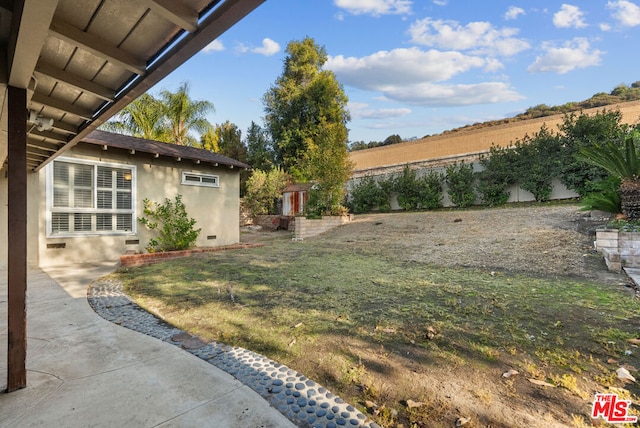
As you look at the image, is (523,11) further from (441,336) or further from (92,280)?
(92,280)

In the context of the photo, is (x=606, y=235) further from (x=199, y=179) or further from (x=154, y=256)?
(x=199, y=179)

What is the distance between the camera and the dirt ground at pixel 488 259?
1.81 meters

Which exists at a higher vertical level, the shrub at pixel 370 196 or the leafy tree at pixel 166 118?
the leafy tree at pixel 166 118

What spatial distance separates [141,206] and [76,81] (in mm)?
6705

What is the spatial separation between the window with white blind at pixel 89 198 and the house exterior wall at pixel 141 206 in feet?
0.41

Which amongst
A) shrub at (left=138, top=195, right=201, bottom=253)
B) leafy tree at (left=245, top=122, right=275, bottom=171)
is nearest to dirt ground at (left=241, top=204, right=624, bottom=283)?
shrub at (left=138, top=195, right=201, bottom=253)

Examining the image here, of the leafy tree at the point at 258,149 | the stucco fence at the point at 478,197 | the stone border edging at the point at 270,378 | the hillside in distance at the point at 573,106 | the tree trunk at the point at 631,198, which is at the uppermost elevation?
the hillside in distance at the point at 573,106

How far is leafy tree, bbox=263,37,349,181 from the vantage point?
2258 cm

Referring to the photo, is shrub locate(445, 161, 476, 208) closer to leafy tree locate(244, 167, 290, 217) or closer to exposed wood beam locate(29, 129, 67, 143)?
leafy tree locate(244, 167, 290, 217)

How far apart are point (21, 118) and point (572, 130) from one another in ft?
50.1

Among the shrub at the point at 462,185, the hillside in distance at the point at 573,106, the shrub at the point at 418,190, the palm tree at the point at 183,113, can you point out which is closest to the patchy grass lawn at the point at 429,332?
the shrub at the point at 462,185

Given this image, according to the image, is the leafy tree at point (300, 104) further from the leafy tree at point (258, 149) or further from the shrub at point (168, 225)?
the shrub at point (168, 225)

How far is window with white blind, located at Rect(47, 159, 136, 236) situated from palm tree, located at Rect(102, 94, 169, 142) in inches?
439

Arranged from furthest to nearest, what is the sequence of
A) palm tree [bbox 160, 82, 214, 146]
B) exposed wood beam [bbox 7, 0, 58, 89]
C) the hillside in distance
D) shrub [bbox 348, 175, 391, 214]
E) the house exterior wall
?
1. the hillside in distance
2. palm tree [bbox 160, 82, 214, 146]
3. shrub [bbox 348, 175, 391, 214]
4. the house exterior wall
5. exposed wood beam [bbox 7, 0, 58, 89]
